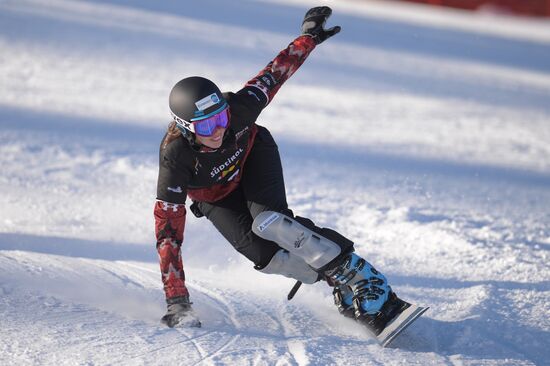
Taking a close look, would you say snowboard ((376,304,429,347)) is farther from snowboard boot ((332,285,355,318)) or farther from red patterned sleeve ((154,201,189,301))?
red patterned sleeve ((154,201,189,301))

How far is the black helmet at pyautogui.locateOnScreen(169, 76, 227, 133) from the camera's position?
3676mm

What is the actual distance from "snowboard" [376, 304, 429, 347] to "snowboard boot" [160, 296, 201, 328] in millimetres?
944

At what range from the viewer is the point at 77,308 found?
3842mm

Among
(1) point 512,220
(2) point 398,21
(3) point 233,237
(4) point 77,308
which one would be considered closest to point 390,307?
(3) point 233,237

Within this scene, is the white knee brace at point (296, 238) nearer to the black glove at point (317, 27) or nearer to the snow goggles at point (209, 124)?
the snow goggles at point (209, 124)

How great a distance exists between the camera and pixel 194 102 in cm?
367

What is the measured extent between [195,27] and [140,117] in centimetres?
709

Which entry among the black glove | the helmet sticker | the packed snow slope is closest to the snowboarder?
the helmet sticker

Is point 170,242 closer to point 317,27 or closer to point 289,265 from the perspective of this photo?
point 289,265

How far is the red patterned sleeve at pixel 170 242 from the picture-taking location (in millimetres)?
3727

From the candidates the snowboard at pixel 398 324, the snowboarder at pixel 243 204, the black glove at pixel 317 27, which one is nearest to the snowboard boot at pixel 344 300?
the snowboarder at pixel 243 204

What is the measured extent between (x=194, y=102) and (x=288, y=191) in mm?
3325

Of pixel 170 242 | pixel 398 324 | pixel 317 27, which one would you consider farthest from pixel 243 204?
pixel 317 27

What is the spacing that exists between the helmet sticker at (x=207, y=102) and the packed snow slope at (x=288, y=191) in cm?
112
